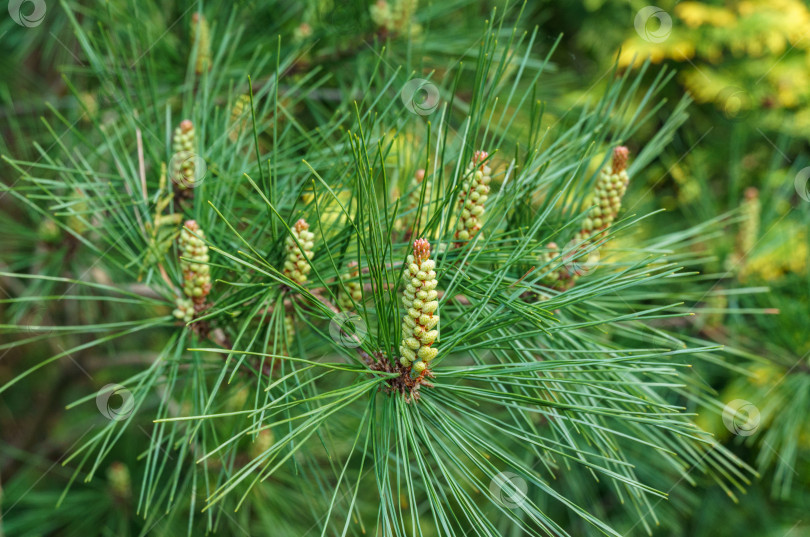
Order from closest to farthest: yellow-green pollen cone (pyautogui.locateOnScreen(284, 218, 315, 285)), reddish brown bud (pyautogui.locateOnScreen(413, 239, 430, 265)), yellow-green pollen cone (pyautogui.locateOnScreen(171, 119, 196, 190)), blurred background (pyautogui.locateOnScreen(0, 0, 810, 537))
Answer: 1. reddish brown bud (pyautogui.locateOnScreen(413, 239, 430, 265))
2. yellow-green pollen cone (pyautogui.locateOnScreen(284, 218, 315, 285))
3. yellow-green pollen cone (pyautogui.locateOnScreen(171, 119, 196, 190))
4. blurred background (pyautogui.locateOnScreen(0, 0, 810, 537))

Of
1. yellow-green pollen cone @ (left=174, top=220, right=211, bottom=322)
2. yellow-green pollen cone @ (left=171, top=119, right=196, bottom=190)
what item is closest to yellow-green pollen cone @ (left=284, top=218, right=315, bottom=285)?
yellow-green pollen cone @ (left=174, top=220, right=211, bottom=322)

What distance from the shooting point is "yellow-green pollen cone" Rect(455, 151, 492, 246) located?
1.59 ft

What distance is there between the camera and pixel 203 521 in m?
1.14

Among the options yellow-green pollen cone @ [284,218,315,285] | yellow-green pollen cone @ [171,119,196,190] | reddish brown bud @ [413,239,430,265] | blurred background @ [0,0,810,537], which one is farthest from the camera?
blurred background @ [0,0,810,537]

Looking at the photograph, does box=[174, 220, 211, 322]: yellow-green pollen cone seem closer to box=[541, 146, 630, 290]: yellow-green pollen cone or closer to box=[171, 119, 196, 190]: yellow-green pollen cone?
box=[171, 119, 196, 190]: yellow-green pollen cone

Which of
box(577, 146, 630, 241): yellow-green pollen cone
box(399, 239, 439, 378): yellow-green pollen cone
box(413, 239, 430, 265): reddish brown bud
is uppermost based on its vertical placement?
box(577, 146, 630, 241): yellow-green pollen cone

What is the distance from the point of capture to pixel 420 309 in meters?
0.41

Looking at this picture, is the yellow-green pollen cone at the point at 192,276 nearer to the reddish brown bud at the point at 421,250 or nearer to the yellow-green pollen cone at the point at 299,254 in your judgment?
the yellow-green pollen cone at the point at 299,254

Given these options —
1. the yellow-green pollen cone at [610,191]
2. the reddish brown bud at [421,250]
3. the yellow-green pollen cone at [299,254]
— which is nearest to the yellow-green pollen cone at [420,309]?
the reddish brown bud at [421,250]

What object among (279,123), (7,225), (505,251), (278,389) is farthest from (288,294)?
(7,225)

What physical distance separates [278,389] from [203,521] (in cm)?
74

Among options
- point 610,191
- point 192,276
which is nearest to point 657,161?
point 610,191

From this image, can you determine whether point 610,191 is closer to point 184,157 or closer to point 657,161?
point 184,157

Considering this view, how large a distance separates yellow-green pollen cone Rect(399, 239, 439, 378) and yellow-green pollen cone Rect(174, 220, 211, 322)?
199 mm
